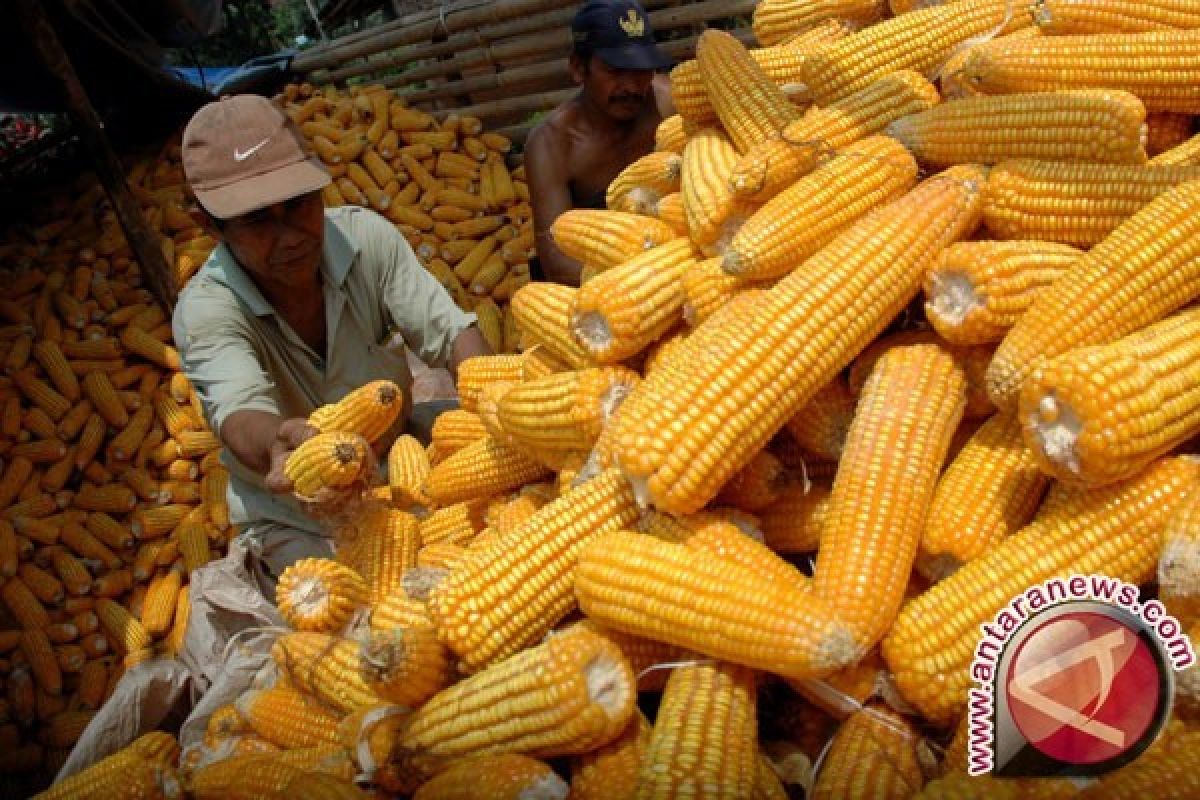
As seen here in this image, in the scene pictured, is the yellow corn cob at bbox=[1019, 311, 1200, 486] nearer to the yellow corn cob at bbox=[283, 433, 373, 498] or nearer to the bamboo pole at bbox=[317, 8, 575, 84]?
the yellow corn cob at bbox=[283, 433, 373, 498]

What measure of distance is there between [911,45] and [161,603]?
5.29m

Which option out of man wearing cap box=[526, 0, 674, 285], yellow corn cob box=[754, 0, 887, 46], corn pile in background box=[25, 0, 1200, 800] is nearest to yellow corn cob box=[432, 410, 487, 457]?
corn pile in background box=[25, 0, 1200, 800]

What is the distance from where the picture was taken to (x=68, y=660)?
5.27 meters

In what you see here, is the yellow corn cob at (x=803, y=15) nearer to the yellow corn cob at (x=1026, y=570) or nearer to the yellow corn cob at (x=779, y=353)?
the yellow corn cob at (x=779, y=353)

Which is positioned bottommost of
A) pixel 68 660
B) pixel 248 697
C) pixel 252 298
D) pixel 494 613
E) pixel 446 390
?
pixel 68 660

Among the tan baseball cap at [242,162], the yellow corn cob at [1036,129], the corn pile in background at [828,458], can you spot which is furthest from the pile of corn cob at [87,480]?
the yellow corn cob at [1036,129]

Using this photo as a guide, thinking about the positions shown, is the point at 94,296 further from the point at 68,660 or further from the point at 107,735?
the point at 107,735

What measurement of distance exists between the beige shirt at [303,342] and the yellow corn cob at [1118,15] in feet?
9.26

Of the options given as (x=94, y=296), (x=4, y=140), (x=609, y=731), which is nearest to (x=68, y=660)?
(x=94, y=296)

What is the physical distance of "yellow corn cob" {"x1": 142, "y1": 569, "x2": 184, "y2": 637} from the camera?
5.21 m

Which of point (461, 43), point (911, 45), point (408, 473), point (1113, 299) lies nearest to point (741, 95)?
point (911, 45)

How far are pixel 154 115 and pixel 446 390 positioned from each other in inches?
188

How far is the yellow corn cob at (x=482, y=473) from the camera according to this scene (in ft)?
8.04

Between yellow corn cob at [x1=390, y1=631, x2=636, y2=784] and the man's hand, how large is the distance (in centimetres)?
127
